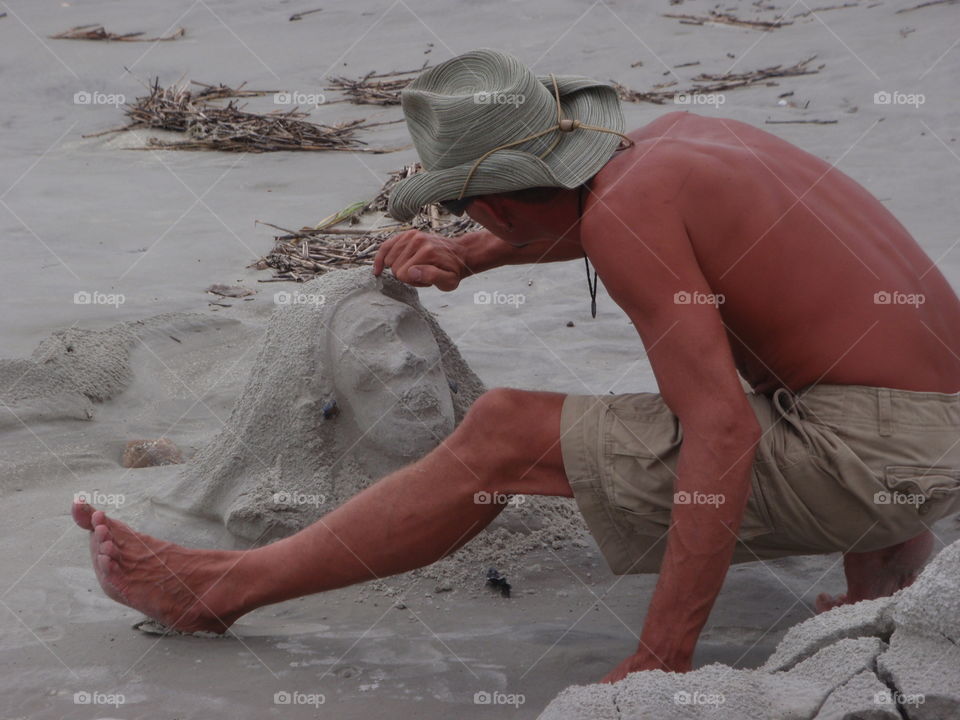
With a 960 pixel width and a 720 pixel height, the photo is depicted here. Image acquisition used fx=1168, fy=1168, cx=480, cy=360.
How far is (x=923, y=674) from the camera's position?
73.6 inches

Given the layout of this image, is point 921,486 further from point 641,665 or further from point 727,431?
point 641,665

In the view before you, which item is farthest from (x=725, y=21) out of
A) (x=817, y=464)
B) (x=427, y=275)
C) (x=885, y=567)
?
(x=817, y=464)

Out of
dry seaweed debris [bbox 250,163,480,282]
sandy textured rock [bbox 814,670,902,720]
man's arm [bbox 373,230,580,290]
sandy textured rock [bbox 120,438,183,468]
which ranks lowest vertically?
sandy textured rock [bbox 120,438,183,468]

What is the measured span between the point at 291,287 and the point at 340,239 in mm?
577

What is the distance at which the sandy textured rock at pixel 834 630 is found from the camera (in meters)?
2.04

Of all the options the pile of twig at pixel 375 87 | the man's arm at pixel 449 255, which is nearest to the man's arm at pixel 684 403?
the man's arm at pixel 449 255

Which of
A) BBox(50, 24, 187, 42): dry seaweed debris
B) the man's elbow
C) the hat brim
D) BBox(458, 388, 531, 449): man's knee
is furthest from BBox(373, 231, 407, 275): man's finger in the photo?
BBox(50, 24, 187, 42): dry seaweed debris

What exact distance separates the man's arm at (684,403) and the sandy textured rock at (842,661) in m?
0.28

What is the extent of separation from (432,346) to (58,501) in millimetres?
1250

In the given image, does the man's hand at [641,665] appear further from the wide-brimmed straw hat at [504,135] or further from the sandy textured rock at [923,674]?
the wide-brimmed straw hat at [504,135]

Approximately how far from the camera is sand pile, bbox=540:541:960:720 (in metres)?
1.84

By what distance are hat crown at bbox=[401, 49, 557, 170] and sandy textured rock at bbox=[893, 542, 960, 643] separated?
1.13m

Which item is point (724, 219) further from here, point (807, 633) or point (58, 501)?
point (58, 501)

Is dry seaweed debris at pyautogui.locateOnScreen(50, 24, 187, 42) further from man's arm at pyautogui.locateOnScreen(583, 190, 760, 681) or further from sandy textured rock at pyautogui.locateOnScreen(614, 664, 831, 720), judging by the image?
sandy textured rock at pyautogui.locateOnScreen(614, 664, 831, 720)
